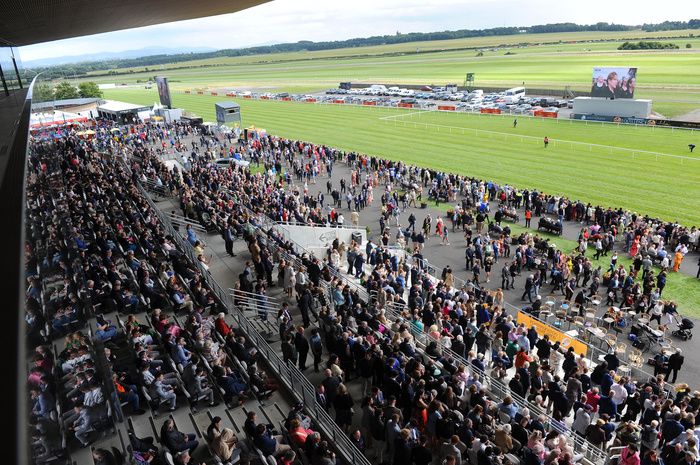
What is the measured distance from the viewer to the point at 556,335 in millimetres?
14375

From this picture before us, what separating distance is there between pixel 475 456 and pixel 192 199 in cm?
1700

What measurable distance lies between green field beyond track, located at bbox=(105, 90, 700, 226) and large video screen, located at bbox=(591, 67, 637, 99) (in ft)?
12.1

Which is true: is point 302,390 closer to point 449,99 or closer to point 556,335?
point 556,335

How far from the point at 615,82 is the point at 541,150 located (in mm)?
15979

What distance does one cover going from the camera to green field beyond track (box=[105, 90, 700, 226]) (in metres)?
30.0

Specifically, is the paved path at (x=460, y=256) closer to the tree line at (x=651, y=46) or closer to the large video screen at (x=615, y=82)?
the large video screen at (x=615, y=82)

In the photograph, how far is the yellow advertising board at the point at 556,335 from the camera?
1348cm

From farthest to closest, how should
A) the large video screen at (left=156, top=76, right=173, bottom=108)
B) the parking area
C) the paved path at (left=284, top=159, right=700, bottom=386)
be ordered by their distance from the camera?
the large video screen at (left=156, top=76, right=173, bottom=108)
the parking area
the paved path at (left=284, top=159, right=700, bottom=386)

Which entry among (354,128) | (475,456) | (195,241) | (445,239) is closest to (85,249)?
(195,241)

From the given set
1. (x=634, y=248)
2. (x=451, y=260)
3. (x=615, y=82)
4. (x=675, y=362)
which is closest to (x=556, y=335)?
(x=675, y=362)

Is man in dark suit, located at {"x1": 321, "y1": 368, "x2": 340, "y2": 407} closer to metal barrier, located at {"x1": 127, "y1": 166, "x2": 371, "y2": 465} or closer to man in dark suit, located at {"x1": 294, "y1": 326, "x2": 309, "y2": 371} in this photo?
metal barrier, located at {"x1": 127, "y1": 166, "x2": 371, "y2": 465}

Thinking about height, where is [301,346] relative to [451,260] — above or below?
above

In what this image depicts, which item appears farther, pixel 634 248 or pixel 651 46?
pixel 651 46

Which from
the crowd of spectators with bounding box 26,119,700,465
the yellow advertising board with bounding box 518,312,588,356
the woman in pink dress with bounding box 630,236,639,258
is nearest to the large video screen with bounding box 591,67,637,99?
the crowd of spectators with bounding box 26,119,700,465
